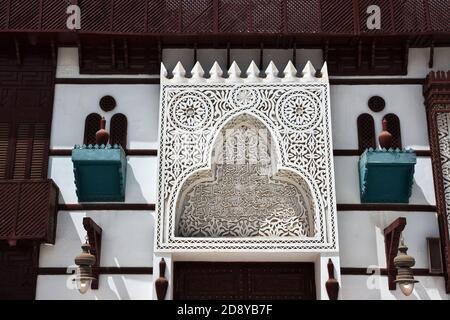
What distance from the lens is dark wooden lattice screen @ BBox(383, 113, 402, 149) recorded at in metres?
8.84

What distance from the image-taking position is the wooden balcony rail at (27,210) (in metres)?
8.03

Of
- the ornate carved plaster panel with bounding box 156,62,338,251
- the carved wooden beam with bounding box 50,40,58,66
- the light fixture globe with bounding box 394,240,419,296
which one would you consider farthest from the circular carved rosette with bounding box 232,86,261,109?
the light fixture globe with bounding box 394,240,419,296

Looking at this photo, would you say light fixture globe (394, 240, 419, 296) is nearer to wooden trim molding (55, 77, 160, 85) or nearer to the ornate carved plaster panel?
the ornate carved plaster panel

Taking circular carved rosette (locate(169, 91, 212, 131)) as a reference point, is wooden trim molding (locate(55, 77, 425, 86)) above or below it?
above

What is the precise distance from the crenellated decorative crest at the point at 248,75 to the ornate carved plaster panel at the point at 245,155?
1 centimetres

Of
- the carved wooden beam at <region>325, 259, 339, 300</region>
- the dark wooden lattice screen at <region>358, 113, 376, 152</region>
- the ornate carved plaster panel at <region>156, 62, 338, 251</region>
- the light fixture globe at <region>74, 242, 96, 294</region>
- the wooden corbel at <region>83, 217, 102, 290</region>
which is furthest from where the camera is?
the dark wooden lattice screen at <region>358, 113, 376, 152</region>

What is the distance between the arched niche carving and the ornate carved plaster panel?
1 centimetres

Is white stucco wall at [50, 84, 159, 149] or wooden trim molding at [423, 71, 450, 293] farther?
white stucco wall at [50, 84, 159, 149]

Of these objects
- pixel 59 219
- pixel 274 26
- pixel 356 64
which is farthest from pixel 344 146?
pixel 59 219

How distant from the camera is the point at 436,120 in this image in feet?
28.7

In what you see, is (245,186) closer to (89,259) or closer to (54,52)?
(89,259)

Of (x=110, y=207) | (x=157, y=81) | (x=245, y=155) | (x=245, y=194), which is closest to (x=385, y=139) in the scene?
(x=245, y=155)

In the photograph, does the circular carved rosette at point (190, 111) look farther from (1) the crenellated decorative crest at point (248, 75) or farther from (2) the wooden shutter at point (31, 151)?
(2) the wooden shutter at point (31, 151)

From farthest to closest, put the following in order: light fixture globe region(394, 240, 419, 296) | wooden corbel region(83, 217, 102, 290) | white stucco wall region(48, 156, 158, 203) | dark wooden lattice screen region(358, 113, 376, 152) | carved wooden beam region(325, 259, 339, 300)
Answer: dark wooden lattice screen region(358, 113, 376, 152)
white stucco wall region(48, 156, 158, 203)
wooden corbel region(83, 217, 102, 290)
carved wooden beam region(325, 259, 339, 300)
light fixture globe region(394, 240, 419, 296)
